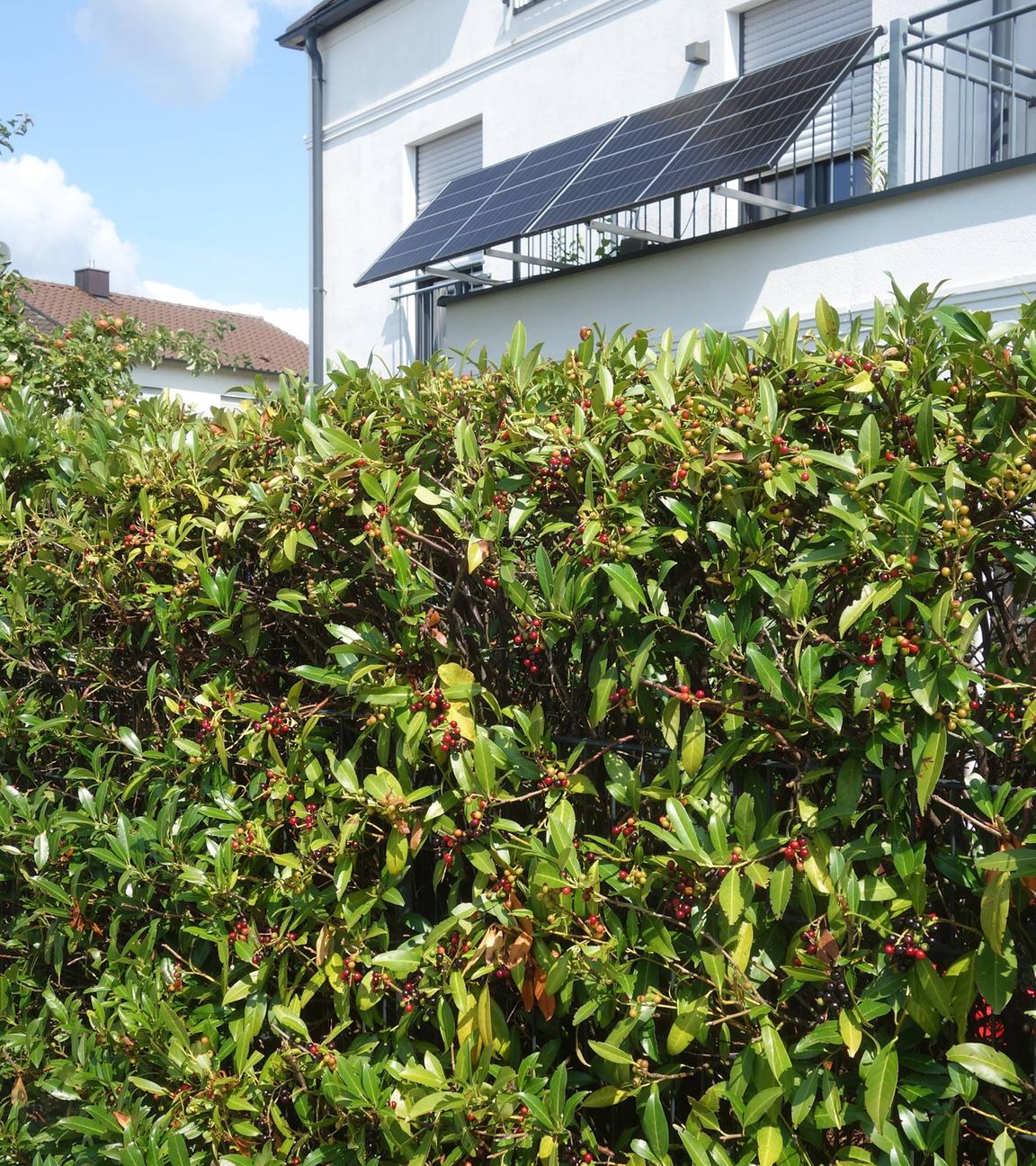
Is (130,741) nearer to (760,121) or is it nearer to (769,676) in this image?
(769,676)

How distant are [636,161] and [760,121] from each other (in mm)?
1466

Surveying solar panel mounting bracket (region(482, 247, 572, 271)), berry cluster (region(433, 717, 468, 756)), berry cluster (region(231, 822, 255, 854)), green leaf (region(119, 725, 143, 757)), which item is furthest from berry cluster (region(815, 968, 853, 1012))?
solar panel mounting bracket (region(482, 247, 572, 271))

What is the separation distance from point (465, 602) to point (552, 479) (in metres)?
0.40

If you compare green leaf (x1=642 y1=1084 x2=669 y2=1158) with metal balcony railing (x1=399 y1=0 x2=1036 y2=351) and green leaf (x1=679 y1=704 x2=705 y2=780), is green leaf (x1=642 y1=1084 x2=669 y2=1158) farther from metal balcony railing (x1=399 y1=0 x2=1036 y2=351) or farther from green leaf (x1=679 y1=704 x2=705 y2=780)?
metal balcony railing (x1=399 y1=0 x2=1036 y2=351)

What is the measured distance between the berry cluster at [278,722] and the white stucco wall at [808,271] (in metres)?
3.75

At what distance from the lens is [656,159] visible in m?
10.9

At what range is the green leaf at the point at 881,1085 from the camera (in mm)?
1953

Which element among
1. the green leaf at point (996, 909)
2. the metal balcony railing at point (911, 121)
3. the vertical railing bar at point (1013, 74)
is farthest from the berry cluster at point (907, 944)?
the vertical railing bar at point (1013, 74)

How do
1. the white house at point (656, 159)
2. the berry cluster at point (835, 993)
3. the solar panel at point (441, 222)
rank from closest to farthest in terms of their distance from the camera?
1. the berry cluster at point (835, 993)
2. the white house at point (656, 159)
3. the solar panel at point (441, 222)

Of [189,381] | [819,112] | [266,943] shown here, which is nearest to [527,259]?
[819,112]

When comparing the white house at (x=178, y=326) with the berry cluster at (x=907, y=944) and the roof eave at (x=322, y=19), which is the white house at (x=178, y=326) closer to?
the roof eave at (x=322, y=19)

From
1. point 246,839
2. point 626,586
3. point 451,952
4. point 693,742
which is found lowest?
point 451,952

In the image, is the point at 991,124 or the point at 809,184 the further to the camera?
the point at 809,184

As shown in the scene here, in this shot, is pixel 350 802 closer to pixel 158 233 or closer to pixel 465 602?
pixel 465 602
